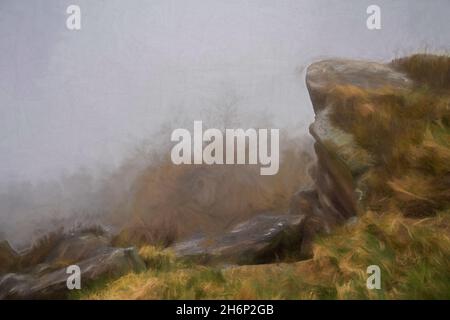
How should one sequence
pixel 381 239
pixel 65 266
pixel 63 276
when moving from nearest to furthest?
pixel 381 239
pixel 63 276
pixel 65 266

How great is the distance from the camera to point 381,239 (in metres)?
2.97

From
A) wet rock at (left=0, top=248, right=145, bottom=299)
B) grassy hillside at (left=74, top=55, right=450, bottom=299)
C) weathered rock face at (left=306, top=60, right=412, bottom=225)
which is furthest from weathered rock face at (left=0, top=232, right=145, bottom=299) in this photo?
weathered rock face at (left=306, top=60, right=412, bottom=225)

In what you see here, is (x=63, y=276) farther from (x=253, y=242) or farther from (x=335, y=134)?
(x=335, y=134)

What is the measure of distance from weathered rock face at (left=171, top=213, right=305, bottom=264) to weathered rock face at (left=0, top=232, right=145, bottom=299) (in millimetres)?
474

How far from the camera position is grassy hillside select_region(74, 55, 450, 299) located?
9.07ft

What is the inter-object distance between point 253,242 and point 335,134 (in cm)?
104

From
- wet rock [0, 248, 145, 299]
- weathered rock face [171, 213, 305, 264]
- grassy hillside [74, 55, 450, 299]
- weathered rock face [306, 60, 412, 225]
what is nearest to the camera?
grassy hillside [74, 55, 450, 299]

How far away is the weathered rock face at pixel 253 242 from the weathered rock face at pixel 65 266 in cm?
47

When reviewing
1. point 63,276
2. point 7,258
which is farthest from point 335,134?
point 7,258

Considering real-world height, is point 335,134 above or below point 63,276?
above

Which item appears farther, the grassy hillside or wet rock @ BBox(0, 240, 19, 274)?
wet rock @ BBox(0, 240, 19, 274)

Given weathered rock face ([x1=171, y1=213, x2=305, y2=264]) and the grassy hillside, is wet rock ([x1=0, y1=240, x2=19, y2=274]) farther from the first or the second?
weathered rock face ([x1=171, y1=213, x2=305, y2=264])

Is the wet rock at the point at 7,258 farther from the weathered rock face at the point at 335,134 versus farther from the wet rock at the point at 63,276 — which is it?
the weathered rock face at the point at 335,134

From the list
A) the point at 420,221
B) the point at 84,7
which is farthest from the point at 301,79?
the point at 84,7
